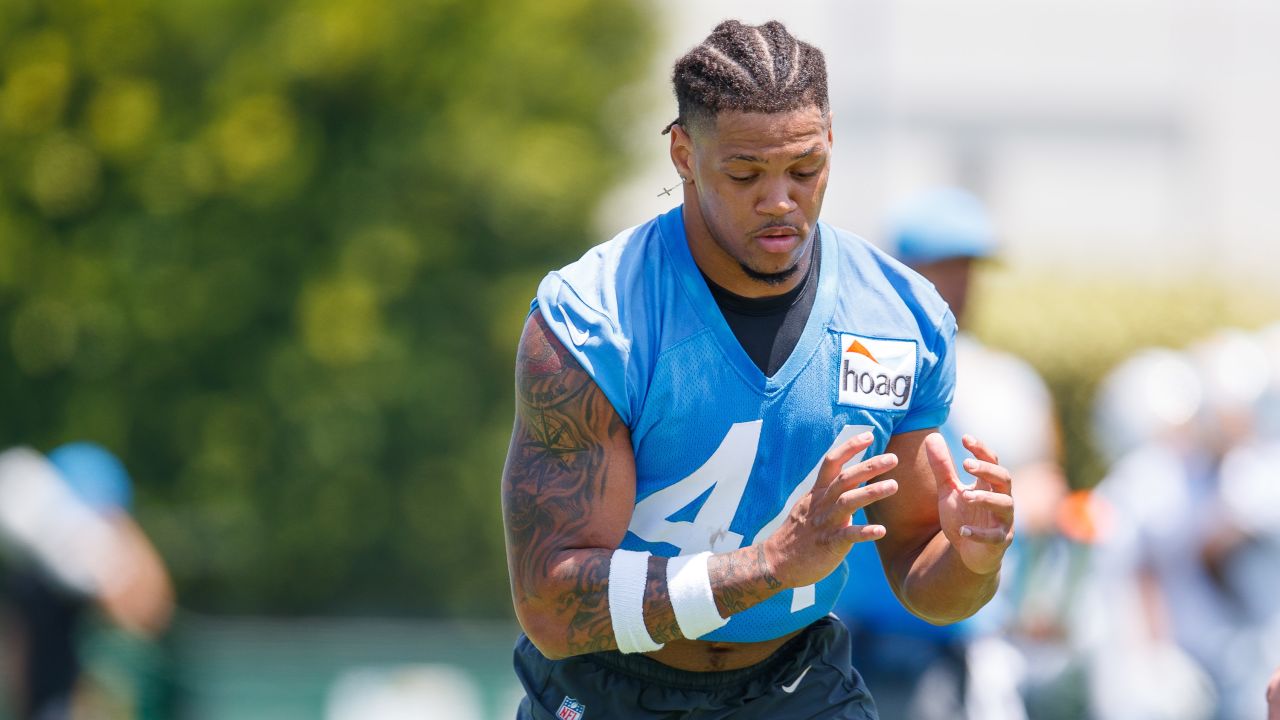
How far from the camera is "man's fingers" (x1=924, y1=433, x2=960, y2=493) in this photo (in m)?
3.54

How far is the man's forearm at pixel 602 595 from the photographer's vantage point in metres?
3.36

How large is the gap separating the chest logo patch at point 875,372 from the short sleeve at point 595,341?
503 mm

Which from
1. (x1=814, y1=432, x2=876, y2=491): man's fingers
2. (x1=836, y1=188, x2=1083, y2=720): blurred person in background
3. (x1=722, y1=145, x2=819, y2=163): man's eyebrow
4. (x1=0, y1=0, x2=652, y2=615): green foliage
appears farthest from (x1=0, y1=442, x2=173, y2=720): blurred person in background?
(x1=814, y1=432, x2=876, y2=491): man's fingers

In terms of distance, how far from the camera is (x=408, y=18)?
1317 centimetres

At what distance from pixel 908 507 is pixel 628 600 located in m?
0.82

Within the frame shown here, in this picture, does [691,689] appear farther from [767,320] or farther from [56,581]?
[56,581]

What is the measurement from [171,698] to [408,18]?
→ 6.06 m

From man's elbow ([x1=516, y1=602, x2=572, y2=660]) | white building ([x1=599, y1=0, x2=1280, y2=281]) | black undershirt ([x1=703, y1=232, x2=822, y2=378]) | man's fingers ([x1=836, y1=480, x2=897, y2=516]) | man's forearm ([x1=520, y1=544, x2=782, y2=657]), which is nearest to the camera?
man's fingers ([x1=836, y1=480, x2=897, y2=516])

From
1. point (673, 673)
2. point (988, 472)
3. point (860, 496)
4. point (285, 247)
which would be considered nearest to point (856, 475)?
point (860, 496)

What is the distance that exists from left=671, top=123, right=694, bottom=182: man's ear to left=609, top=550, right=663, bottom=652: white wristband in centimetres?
89

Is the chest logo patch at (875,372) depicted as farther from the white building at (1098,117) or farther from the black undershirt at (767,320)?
the white building at (1098,117)

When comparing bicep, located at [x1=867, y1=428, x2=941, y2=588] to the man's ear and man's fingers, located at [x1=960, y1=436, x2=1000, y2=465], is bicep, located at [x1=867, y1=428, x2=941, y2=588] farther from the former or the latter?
the man's ear

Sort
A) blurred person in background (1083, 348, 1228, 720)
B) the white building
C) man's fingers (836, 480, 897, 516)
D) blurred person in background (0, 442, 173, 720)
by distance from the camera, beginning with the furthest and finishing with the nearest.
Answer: the white building < blurred person in background (0, 442, 173, 720) < blurred person in background (1083, 348, 1228, 720) < man's fingers (836, 480, 897, 516)

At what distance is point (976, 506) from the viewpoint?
11.3 ft
